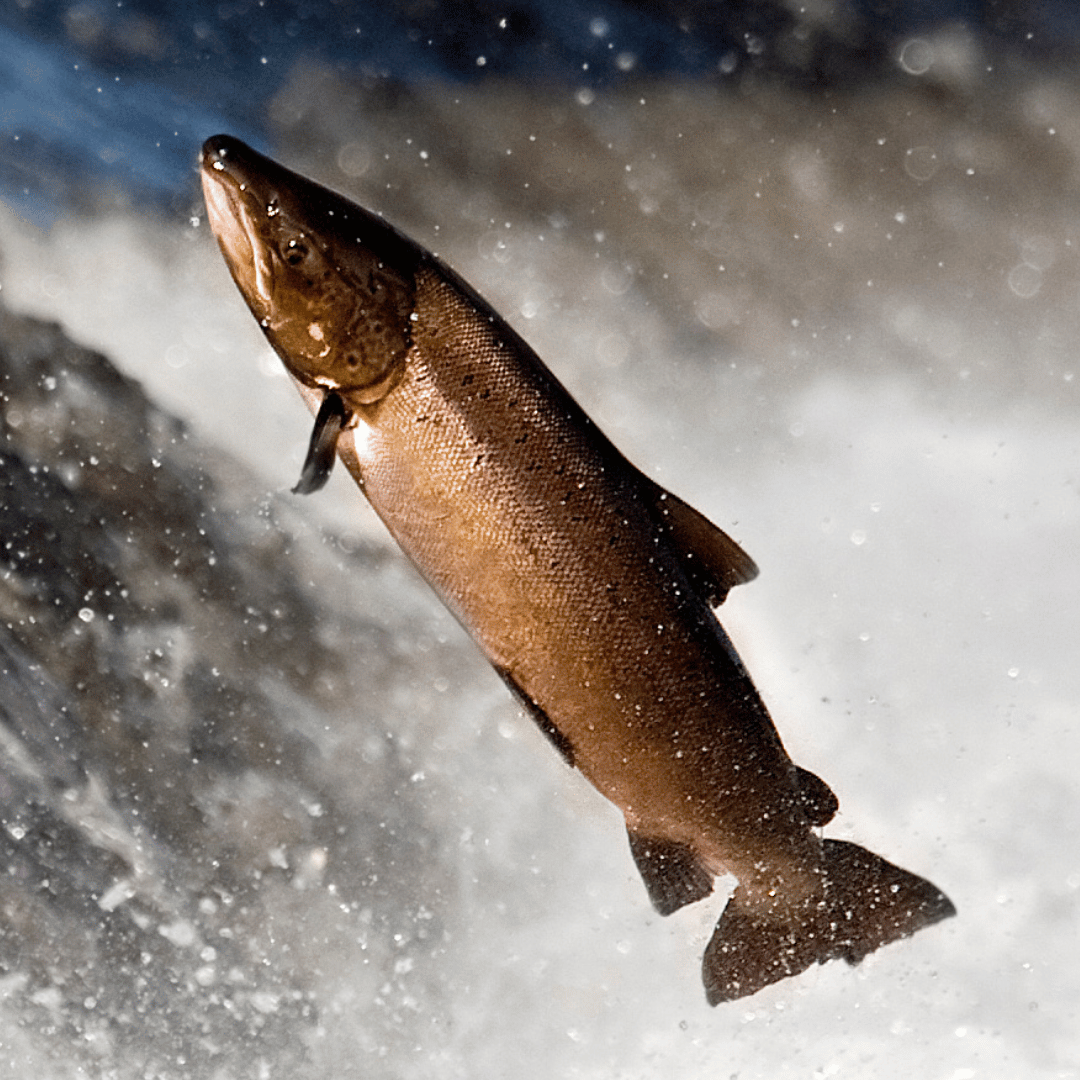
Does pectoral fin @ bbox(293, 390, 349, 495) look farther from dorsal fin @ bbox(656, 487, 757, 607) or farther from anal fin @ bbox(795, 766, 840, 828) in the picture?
anal fin @ bbox(795, 766, 840, 828)

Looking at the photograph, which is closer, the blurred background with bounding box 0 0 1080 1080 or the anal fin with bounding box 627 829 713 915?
the anal fin with bounding box 627 829 713 915

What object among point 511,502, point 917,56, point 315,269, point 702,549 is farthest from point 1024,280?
point 315,269

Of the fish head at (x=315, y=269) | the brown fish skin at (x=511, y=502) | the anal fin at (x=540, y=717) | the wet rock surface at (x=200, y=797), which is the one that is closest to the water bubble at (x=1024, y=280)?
the brown fish skin at (x=511, y=502)

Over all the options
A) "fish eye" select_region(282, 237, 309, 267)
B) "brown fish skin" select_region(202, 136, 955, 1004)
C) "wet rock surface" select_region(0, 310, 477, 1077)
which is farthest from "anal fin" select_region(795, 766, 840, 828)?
"wet rock surface" select_region(0, 310, 477, 1077)

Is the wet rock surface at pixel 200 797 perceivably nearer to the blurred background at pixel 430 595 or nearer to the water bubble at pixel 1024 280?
the blurred background at pixel 430 595

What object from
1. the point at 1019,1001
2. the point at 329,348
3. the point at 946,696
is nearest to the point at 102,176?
the point at 329,348

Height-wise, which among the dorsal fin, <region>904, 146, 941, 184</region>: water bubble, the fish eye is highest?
<region>904, 146, 941, 184</region>: water bubble

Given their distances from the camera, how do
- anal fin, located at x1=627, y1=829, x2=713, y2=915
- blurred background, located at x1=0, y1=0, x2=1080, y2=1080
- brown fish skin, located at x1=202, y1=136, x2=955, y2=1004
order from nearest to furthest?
brown fish skin, located at x1=202, y1=136, x2=955, y2=1004, anal fin, located at x1=627, y1=829, x2=713, y2=915, blurred background, located at x1=0, y1=0, x2=1080, y2=1080
